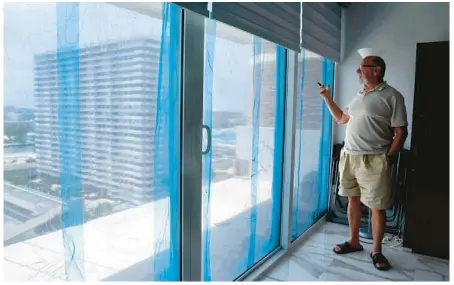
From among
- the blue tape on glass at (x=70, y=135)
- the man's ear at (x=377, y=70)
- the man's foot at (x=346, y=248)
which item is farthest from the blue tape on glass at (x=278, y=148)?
the blue tape on glass at (x=70, y=135)

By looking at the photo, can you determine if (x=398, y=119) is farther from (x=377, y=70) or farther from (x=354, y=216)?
(x=354, y=216)

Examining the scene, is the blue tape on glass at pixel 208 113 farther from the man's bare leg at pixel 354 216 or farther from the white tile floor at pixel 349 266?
the man's bare leg at pixel 354 216

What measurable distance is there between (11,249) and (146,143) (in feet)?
1.94

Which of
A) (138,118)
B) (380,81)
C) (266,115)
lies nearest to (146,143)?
(138,118)

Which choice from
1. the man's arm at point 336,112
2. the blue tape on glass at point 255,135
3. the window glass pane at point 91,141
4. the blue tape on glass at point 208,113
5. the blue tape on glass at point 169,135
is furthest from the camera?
the man's arm at point 336,112

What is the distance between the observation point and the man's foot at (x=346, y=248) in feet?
8.55

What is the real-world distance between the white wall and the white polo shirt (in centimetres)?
91

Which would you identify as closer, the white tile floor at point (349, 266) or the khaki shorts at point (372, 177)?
the white tile floor at point (349, 266)

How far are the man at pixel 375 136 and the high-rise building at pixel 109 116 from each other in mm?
1564

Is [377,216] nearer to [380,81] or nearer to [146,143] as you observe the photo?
[380,81]

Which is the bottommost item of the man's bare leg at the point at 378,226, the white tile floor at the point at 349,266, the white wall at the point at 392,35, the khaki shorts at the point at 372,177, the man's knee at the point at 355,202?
the white tile floor at the point at 349,266

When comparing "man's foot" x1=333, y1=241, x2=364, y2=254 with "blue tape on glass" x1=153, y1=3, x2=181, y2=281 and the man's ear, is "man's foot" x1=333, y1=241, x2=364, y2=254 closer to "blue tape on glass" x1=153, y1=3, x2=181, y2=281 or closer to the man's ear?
the man's ear

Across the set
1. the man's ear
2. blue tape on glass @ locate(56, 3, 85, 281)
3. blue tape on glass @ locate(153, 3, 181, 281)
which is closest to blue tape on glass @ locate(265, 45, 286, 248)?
the man's ear

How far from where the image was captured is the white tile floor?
7.28 ft
